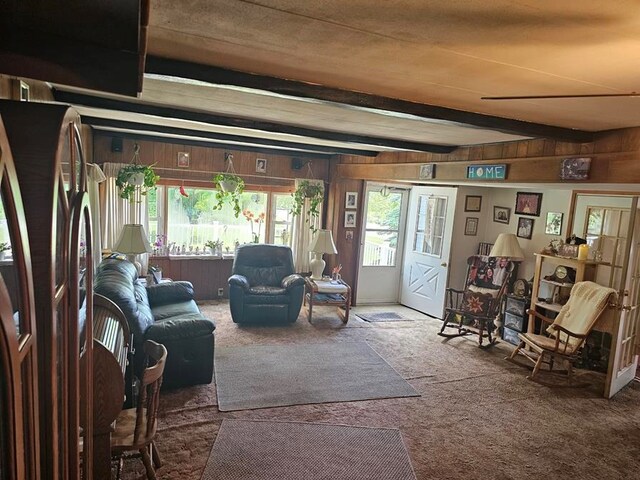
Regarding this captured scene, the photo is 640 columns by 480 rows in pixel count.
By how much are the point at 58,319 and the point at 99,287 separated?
275cm

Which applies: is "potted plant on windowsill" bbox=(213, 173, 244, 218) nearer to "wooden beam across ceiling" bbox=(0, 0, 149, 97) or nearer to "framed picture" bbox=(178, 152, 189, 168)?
"framed picture" bbox=(178, 152, 189, 168)

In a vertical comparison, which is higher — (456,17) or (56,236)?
(456,17)

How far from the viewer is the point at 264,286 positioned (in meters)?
5.86

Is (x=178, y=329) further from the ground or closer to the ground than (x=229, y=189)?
closer to the ground

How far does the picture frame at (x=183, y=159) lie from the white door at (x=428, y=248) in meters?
3.52

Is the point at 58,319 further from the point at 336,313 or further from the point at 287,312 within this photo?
the point at 336,313

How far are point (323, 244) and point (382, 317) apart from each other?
1409 mm

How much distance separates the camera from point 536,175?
389 centimetres

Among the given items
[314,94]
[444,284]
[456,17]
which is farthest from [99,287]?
[444,284]

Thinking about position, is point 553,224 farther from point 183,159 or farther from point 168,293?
point 183,159

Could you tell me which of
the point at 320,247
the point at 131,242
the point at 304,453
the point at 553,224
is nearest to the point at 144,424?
the point at 304,453

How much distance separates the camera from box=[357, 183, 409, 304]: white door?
7000mm

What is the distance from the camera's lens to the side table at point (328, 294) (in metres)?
5.87

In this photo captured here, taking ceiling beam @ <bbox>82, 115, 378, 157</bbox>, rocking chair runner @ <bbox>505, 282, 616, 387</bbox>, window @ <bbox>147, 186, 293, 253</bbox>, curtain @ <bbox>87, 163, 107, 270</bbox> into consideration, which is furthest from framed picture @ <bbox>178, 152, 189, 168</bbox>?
rocking chair runner @ <bbox>505, 282, 616, 387</bbox>
